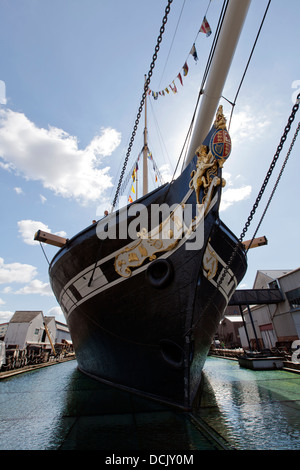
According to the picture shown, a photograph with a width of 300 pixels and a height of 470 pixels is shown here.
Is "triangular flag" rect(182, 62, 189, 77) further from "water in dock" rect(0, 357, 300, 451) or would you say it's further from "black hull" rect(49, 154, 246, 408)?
"water in dock" rect(0, 357, 300, 451)

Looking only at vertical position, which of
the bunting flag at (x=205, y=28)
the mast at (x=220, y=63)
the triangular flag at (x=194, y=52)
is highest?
the triangular flag at (x=194, y=52)

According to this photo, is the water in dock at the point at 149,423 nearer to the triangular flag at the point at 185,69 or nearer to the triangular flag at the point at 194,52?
the triangular flag at the point at 194,52

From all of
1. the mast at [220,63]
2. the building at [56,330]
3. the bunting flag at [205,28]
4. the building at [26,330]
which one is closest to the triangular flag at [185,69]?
the bunting flag at [205,28]

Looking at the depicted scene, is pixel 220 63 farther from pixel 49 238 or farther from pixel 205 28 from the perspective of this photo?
pixel 49 238

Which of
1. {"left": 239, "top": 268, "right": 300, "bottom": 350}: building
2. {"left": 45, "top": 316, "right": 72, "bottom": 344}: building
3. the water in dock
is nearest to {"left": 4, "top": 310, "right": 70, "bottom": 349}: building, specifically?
{"left": 45, "top": 316, "right": 72, "bottom": 344}: building

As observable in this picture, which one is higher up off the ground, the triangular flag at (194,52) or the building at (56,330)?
the triangular flag at (194,52)

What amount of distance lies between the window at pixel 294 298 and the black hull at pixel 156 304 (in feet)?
44.5

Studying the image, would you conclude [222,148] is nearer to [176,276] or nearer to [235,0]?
[235,0]

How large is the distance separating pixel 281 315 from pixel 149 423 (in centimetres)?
1776

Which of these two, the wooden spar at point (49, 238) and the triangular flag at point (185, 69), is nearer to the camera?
the wooden spar at point (49, 238)

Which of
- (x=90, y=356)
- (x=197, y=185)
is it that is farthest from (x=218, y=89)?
(x=90, y=356)

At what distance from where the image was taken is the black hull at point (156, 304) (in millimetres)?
3795

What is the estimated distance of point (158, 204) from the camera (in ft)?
16.0
